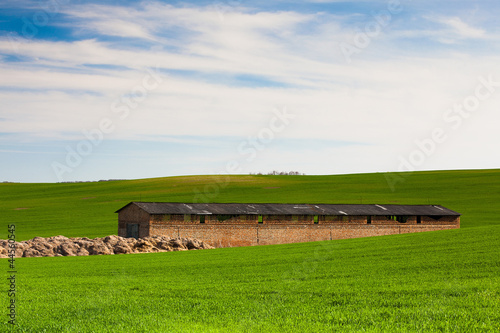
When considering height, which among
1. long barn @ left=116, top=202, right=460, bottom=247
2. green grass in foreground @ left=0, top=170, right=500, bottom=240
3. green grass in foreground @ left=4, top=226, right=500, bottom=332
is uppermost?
green grass in foreground @ left=0, top=170, right=500, bottom=240

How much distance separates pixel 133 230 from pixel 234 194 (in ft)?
120

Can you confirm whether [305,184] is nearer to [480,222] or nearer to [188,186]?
[188,186]

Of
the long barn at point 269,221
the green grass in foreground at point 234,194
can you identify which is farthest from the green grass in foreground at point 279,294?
the green grass in foreground at point 234,194

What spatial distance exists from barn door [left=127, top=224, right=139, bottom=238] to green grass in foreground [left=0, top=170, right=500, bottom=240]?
7653 mm

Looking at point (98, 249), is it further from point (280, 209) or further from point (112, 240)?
point (280, 209)

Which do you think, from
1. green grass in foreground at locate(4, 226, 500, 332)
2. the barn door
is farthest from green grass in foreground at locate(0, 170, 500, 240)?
green grass in foreground at locate(4, 226, 500, 332)

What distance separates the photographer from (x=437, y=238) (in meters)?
31.5

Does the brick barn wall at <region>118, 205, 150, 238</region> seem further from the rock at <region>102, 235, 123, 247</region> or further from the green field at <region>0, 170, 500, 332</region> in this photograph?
the green field at <region>0, 170, 500, 332</region>

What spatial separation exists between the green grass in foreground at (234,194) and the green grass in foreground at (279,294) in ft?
105

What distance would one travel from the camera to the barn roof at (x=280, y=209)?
45.9 metres

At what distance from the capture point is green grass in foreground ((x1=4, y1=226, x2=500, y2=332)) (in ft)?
36.7

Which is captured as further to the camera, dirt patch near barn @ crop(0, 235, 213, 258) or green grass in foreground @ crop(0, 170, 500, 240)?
green grass in foreground @ crop(0, 170, 500, 240)

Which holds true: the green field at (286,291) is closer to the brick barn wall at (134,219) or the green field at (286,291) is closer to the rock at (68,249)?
the rock at (68,249)

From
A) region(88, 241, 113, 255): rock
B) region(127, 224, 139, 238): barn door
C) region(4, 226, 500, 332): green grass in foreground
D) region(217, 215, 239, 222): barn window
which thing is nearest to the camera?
region(4, 226, 500, 332): green grass in foreground
